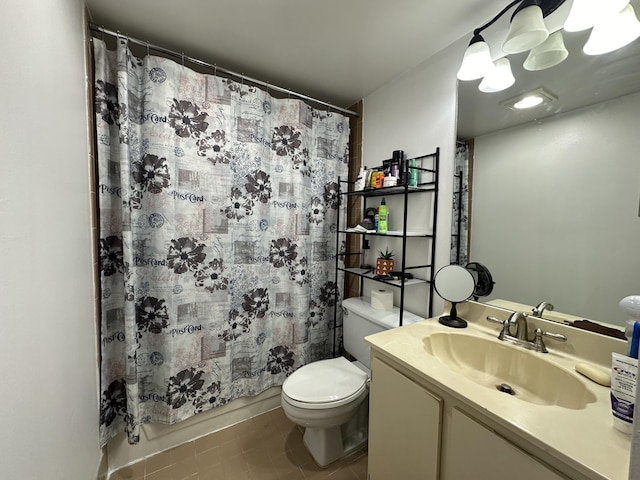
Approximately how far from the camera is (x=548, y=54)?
1.02 m

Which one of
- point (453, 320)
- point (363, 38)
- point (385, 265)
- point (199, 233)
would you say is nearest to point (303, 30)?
point (363, 38)

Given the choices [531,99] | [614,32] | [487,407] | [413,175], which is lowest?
[487,407]

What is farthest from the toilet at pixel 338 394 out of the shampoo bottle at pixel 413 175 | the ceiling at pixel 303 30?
the ceiling at pixel 303 30

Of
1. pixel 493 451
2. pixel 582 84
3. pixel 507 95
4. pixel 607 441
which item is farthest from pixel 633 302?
pixel 507 95

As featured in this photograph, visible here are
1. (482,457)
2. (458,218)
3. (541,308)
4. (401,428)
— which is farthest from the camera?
(458,218)

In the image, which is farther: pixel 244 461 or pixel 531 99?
pixel 244 461

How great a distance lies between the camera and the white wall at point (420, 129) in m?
1.38

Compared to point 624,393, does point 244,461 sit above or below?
below

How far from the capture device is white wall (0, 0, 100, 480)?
555 millimetres

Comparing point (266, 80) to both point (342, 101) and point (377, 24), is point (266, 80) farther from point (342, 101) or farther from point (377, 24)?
point (377, 24)

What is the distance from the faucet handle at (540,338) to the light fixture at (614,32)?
1.04 metres

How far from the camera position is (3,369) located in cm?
51

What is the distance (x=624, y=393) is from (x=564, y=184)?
753 mm

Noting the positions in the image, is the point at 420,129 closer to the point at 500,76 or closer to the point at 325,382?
the point at 500,76
